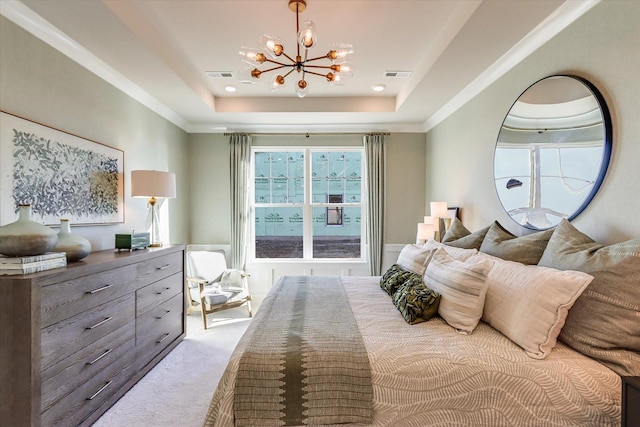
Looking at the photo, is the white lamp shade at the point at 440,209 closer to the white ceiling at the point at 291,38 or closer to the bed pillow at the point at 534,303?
the white ceiling at the point at 291,38

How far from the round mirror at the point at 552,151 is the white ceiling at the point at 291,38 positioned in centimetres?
47

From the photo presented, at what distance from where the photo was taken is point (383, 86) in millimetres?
3684

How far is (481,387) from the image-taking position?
1361mm

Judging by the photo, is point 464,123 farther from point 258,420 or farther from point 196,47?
point 258,420

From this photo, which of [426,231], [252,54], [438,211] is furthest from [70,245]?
[438,211]

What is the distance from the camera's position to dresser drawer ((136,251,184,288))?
8.24 ft

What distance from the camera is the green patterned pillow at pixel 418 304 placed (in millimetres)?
1869

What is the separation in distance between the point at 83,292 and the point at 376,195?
3635mm

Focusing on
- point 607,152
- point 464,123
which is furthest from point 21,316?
point 464,123

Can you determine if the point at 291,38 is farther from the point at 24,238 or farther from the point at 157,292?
Result: the point at 157,292

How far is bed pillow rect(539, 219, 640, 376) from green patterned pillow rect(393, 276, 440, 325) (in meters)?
0.62

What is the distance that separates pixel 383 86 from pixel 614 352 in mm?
3198

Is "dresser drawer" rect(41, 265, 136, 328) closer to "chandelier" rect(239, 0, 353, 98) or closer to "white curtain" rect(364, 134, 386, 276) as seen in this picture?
"chandelier" rect(239, 0, 353, 98)

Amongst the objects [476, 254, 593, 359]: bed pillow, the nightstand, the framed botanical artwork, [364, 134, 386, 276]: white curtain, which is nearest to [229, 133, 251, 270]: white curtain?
the framed botanical artwork
